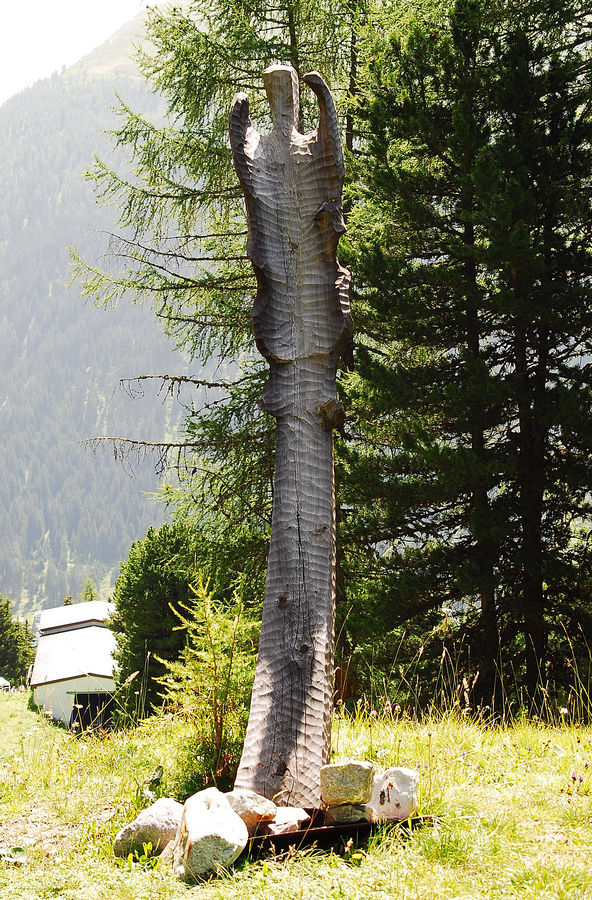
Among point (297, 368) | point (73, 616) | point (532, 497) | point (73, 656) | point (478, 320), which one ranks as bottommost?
point (297, 368)

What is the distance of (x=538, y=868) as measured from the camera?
2.94 metres

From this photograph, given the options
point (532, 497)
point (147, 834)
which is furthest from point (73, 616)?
point (147, 834)

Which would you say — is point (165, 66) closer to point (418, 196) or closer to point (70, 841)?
point (418, 196)

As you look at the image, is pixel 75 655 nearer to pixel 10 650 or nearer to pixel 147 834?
pixel 10 650

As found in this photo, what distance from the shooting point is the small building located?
37219mm

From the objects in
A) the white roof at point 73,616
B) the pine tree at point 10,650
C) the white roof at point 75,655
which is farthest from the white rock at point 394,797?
the white roof at point 73,616

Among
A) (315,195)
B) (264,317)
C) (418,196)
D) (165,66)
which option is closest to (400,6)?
(418,196)

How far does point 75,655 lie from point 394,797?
44.5 m

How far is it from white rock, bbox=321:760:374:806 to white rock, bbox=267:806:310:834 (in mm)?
167

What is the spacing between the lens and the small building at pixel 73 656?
37.2 metres

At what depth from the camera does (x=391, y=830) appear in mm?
3383

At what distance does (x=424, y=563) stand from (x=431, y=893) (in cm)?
594

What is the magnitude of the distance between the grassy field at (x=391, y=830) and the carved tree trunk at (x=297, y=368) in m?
0.72

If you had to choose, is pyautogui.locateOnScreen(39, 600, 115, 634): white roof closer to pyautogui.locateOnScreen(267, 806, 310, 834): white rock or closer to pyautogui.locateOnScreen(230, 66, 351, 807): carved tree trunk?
pyautogui.locateOnScreen(230, 66, 351, 807): carved tree trunk
